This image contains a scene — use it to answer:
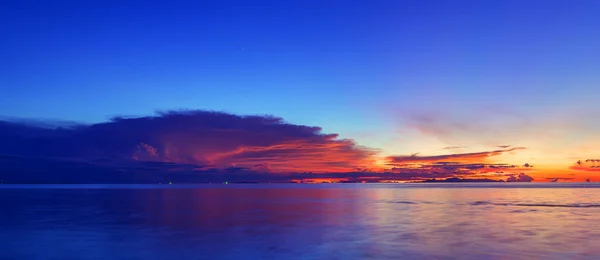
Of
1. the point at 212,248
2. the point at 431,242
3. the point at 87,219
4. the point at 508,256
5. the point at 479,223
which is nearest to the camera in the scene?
the point at 508,256

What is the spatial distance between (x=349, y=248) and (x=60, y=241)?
13614 millimetres

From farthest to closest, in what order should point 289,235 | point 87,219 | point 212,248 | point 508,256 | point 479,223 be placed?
1. point 87,219
2. point 479,223
3. point 289,235
4. point 212,248
5. point 508,256

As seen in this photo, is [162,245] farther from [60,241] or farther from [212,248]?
[60,241]

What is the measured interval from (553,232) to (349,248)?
42.2ft


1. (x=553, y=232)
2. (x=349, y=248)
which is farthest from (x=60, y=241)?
(x=553, y=232)

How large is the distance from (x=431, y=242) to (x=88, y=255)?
14866 millimetres

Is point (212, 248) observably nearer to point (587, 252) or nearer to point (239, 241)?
point (239, 241)

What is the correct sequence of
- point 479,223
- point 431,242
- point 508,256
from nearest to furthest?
point 508,256 → point 431,242 → point 479,223

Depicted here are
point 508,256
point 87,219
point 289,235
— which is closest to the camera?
point 508,256

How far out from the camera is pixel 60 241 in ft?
76.1

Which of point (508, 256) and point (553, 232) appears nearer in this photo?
point (508, 256)

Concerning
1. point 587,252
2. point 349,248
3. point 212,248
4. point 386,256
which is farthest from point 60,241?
point 587,252

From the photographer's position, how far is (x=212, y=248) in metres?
20.9

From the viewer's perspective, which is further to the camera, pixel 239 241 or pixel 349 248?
pixel 239 241
